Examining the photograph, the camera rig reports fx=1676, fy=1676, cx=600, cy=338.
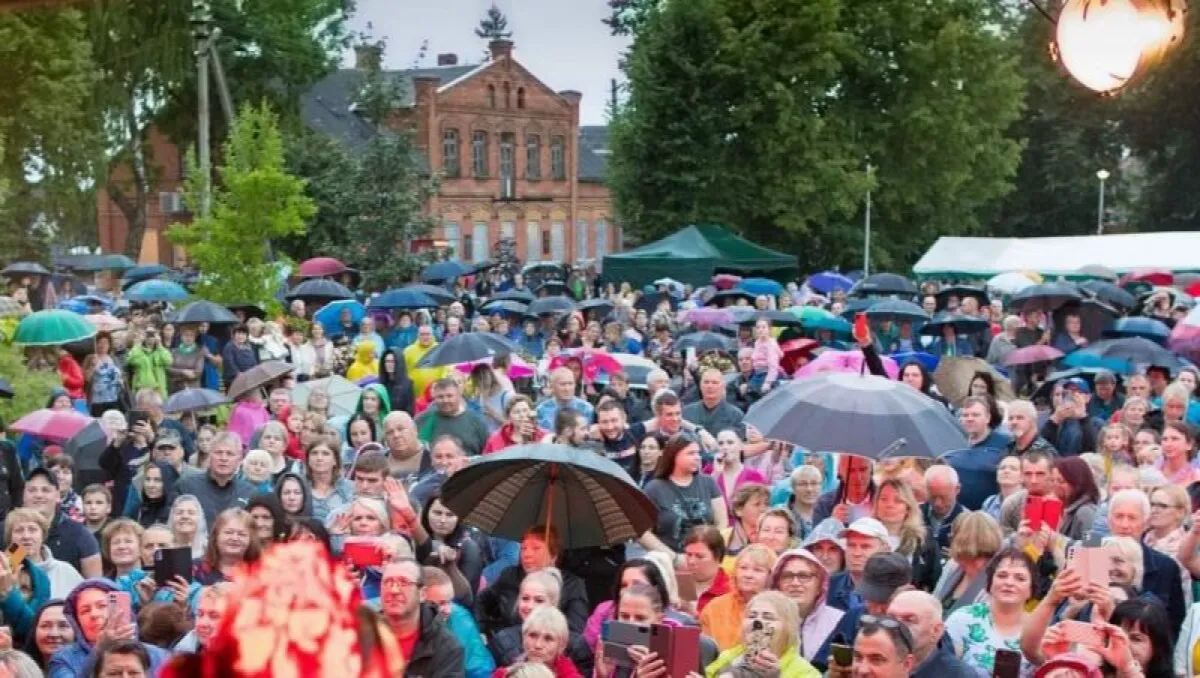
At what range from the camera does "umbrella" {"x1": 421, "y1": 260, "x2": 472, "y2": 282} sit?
31.7m

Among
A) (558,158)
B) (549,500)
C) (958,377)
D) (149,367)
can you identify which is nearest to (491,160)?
(558,158)

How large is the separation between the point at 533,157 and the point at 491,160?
104 inches

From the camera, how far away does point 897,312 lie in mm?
19125

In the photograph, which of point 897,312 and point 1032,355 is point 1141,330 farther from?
point 897,312

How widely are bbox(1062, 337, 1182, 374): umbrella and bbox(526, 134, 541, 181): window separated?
180 feet

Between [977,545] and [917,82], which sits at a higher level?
[917,82]

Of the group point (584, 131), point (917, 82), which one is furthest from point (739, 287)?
point (584, 131)

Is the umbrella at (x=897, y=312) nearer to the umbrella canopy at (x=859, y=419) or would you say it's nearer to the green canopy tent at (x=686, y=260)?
the umbrella canopy at (x=859, y=419)

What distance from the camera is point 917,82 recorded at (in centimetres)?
4194

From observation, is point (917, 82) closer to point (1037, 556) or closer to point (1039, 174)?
point (1039, 174)

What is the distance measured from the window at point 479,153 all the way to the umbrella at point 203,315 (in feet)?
160

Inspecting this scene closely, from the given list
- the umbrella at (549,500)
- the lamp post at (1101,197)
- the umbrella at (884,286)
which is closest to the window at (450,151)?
the lamp post at (1101,197)

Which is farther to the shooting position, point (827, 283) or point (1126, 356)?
point (827, 283)

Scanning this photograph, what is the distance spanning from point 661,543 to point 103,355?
29.0 ft
